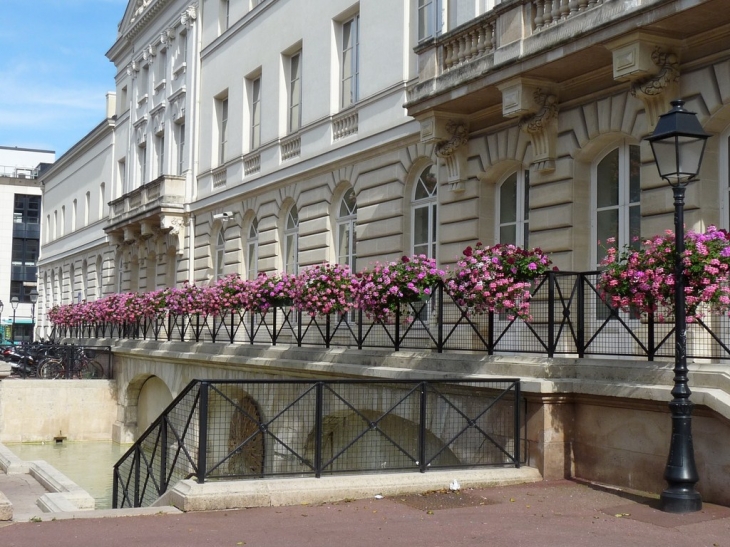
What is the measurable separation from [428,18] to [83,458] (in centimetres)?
1619

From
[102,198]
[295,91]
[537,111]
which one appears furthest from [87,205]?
[537,111]

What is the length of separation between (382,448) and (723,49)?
6.38 m

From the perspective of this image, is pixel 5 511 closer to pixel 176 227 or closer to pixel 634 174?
pixel 634 174

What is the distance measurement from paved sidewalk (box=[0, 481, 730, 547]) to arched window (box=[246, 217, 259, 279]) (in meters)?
17.0

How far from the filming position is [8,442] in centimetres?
2920

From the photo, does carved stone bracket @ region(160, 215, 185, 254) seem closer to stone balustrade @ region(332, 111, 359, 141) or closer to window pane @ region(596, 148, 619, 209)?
stone balustrade @ region(332, 111, 359, 141)

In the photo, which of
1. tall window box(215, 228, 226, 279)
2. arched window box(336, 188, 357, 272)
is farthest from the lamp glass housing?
tall window box(215, 228, 226, 279)

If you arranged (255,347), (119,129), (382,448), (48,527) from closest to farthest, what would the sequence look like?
(48,527), (382,448), (255,347), (119,129)

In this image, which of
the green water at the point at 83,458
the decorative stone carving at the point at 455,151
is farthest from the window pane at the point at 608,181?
the green water at the point at 83,458

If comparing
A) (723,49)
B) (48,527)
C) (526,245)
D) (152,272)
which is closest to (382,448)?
(48,527)

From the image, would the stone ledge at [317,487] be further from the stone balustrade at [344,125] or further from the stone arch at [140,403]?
the stone arch at [140,403]

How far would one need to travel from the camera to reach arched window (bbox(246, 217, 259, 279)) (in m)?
26.6

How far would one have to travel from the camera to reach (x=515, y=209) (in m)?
16.3

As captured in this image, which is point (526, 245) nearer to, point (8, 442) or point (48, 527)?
point (48, 527)
